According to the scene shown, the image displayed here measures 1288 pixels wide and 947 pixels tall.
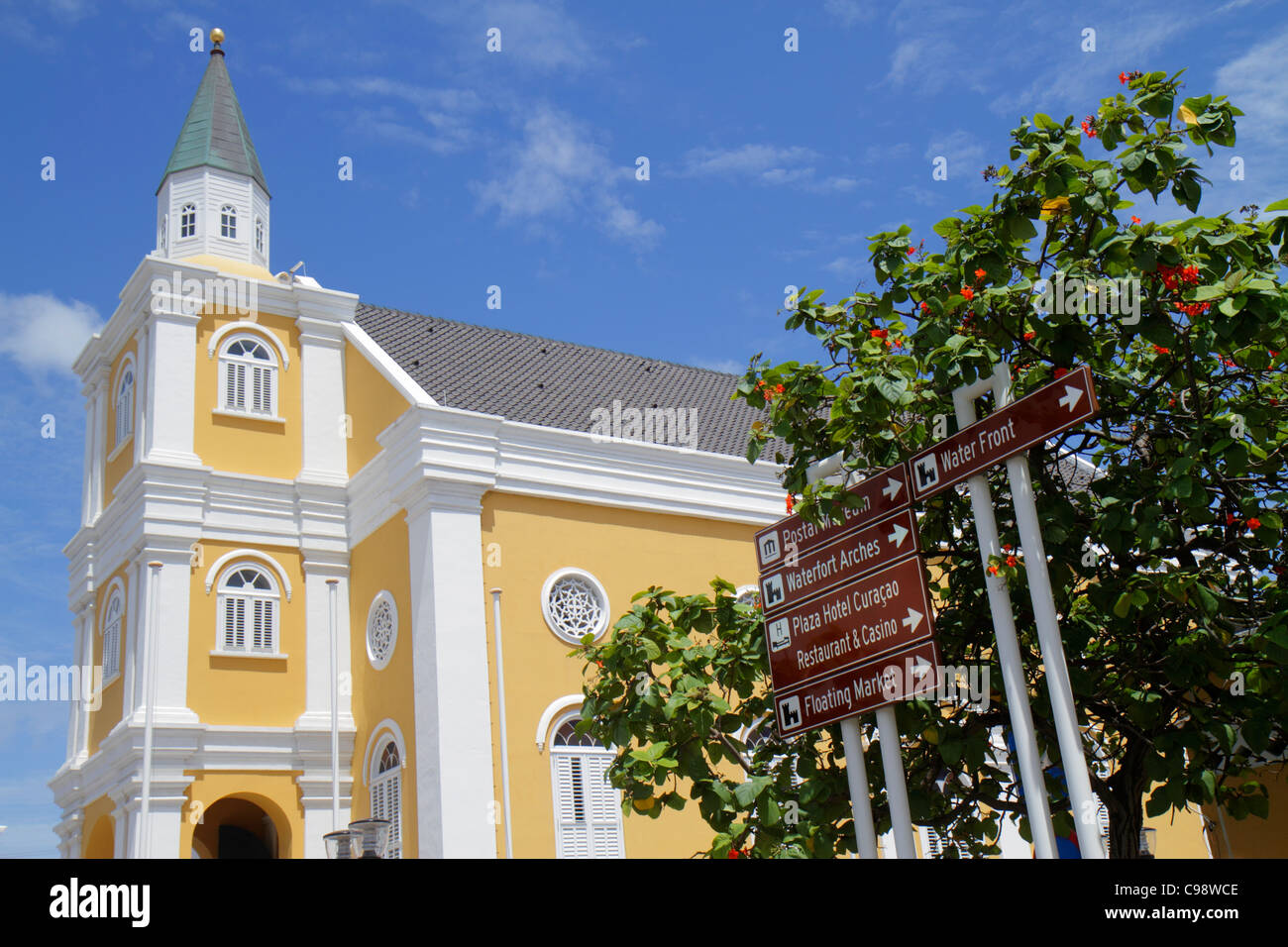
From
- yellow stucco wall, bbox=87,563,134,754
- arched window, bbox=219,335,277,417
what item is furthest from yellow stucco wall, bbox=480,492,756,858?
yellow stucco wall, bbox=87,563,134,754

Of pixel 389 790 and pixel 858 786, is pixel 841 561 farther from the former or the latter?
pixel 389 790

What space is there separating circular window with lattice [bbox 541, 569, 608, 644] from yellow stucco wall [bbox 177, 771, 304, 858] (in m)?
5.54

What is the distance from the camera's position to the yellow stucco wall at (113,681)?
2282 cm

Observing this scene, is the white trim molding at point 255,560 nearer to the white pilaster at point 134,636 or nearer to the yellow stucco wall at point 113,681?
the white pilaster at point 134,636

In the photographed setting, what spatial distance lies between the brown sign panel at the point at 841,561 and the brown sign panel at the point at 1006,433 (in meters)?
0.28

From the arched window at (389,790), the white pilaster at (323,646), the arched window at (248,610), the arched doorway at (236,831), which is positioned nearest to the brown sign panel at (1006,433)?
the arched window at (389,790)

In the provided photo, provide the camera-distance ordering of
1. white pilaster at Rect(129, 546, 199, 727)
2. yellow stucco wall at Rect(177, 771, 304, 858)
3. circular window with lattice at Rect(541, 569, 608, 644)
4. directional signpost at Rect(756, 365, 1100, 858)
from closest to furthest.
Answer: directional signpost at Rect(756, 365, 1100, 858)
yellow stucco wall at Rect(177, 771, 304, 858)
white pilaster at Rect(129, 546, 199, 727)
circular window with lattice at Rect(541, 569, 608, 644)

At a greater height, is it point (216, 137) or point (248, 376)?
point (216, 137)

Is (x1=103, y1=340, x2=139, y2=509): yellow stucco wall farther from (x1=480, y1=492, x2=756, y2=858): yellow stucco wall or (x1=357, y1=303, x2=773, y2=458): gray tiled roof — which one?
(x1=480, y1=492, x2=756, y2=858): yellow stucco wall

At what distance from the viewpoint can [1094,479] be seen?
30.8 ft

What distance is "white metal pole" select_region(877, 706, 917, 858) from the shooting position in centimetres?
846

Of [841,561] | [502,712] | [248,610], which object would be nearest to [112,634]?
[248,610]

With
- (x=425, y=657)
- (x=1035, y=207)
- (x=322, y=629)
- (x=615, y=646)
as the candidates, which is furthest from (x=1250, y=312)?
(x=322, y=629)

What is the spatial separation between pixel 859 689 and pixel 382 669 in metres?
14.6
